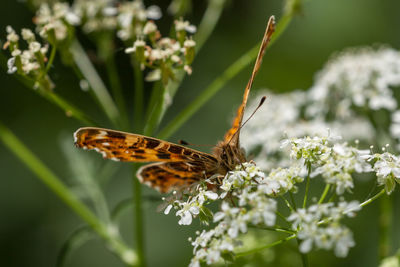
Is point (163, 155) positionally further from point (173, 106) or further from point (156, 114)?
point (173, 106)

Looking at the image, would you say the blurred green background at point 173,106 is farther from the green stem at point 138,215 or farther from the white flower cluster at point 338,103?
the green stem at point 138,215

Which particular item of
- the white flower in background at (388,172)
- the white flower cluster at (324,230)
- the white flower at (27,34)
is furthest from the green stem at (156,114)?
the white flower in background at (388,172)

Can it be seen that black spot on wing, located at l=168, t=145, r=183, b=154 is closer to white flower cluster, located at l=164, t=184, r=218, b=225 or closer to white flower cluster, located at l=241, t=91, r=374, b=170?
white flower cluster, located at l=164, t=184, r=218, b=225

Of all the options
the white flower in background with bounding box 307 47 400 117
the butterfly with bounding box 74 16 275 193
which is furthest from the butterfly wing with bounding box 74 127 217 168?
the white flower in background with bounding box 307 47 400 117

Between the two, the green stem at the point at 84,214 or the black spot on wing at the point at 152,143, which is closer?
the black spot on wing at the point at 152,143

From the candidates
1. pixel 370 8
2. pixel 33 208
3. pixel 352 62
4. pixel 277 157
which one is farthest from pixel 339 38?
pixel 33 208

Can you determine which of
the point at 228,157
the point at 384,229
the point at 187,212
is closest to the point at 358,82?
the point at 384,229
